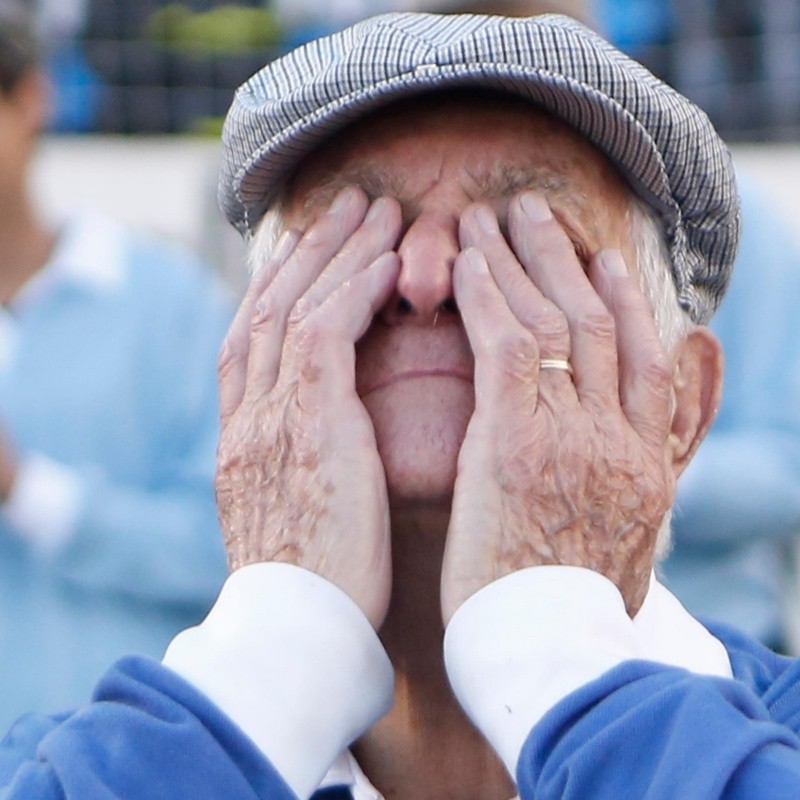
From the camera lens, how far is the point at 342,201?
5.58 ft

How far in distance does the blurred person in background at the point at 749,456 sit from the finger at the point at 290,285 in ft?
3.98

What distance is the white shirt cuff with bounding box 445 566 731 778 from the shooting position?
1460 mm

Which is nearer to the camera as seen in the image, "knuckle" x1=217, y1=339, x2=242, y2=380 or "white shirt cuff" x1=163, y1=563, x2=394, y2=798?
"white shirt cuff" x1=163, y1=563, x2=394, y2=798

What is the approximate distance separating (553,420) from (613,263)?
0.60 feet

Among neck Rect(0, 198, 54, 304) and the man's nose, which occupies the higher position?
the man's nose

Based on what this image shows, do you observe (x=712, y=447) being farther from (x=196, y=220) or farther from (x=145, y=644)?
(x=196, y=220)

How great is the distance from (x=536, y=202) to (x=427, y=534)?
339mm

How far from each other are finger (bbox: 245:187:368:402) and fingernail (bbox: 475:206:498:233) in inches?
4.6

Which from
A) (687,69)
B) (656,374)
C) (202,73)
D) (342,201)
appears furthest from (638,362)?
(202,73)

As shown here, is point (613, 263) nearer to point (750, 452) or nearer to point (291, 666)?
point (291, 666)

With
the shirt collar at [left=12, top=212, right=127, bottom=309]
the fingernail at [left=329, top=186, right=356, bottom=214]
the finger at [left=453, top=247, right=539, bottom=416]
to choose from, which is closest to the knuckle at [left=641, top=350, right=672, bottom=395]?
the finger at [left=453, top=247, right=539, bottom=416]

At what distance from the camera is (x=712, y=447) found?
2.81 meters

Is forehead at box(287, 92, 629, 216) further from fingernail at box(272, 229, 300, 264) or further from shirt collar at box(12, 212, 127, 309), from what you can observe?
shirt collar at box(12, 212, 127, 309)

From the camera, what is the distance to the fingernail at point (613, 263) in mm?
1660
